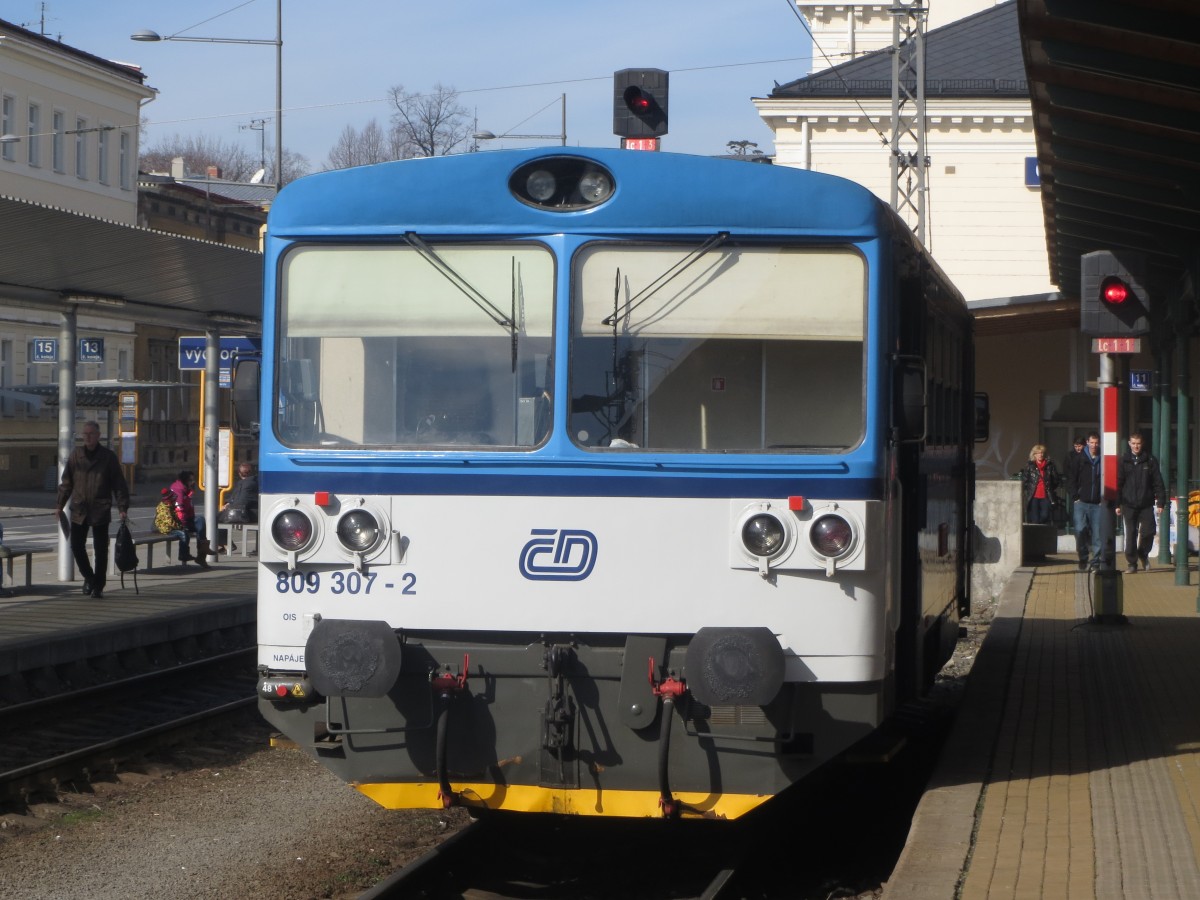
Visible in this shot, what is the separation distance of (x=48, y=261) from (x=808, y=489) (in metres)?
9.63

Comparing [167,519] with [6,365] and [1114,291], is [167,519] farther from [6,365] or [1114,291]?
[6,365]

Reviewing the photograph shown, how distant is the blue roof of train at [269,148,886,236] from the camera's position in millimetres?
6574

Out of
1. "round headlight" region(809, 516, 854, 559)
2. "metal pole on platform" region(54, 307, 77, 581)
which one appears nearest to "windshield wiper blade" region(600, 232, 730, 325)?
"round headlight" region(809, 516, 854, 559)

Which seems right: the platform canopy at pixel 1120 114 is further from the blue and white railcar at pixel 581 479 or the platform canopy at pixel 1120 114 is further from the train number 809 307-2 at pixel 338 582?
the train number 809 307-2 at pixel 338 582

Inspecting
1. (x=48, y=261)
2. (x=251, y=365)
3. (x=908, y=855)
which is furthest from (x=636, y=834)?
(x=48, y=261)

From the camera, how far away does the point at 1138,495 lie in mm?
20859

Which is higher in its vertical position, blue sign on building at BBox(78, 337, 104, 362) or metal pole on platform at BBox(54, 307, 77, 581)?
blue sign on building at BBox(78, 337, 104, 362)

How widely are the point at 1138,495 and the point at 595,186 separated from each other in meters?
15.7

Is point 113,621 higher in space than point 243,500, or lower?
lower

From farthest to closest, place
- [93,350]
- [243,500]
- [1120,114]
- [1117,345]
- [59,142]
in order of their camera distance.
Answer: [59,142], [93,350], [243,500], [1117,345], [1120,114]

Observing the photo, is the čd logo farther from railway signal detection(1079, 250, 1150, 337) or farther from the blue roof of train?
railway signal detection(1079, 250, 1150, 337)

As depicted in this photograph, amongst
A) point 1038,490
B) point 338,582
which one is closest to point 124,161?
point 1038,490

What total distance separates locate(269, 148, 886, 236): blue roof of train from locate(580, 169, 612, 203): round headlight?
0.04 meters

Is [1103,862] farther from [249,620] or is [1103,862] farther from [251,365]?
[249,620]
